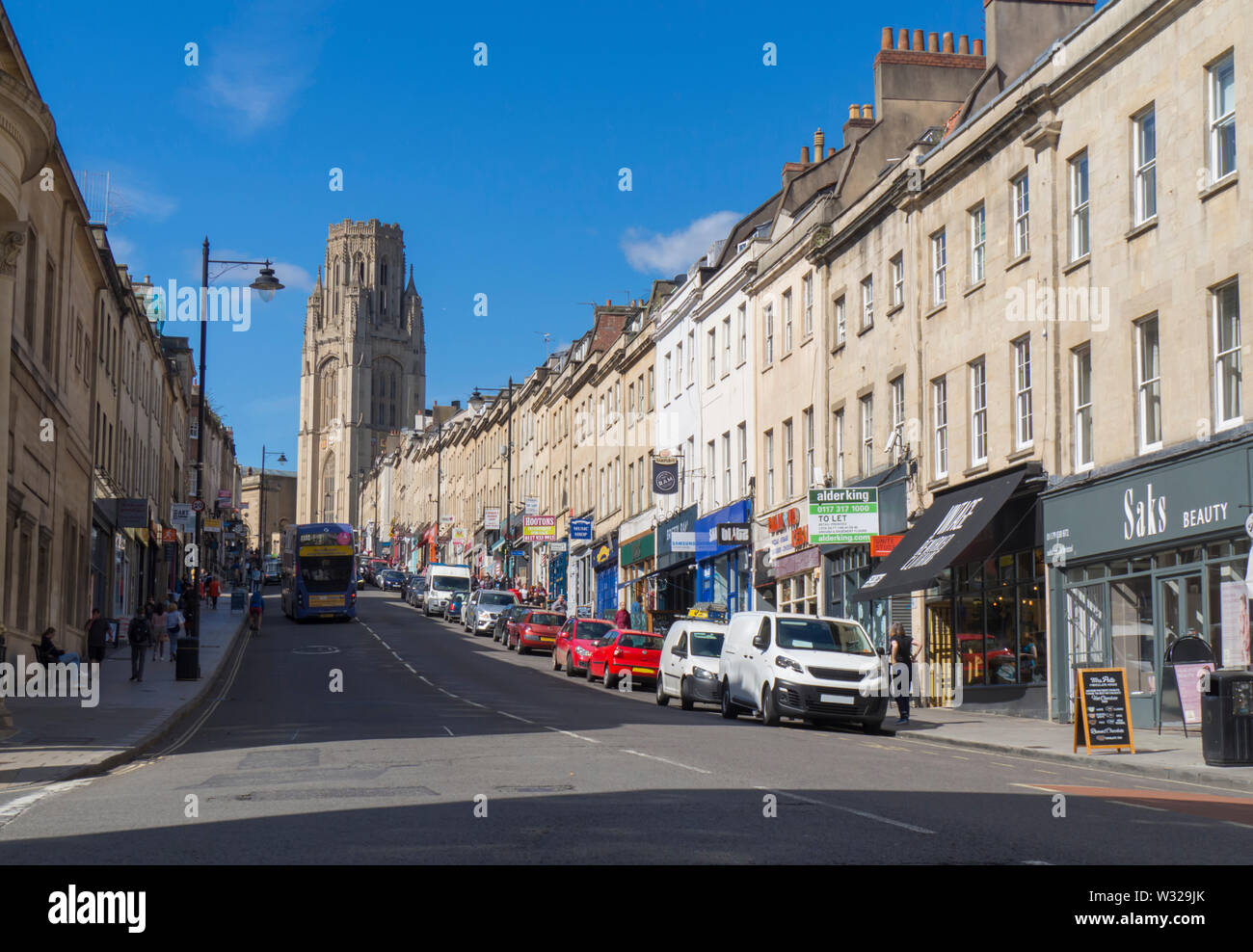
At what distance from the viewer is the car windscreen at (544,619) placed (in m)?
47.4

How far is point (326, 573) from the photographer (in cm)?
5900

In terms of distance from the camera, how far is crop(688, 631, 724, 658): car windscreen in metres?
28.5

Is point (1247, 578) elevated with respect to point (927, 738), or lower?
elevated

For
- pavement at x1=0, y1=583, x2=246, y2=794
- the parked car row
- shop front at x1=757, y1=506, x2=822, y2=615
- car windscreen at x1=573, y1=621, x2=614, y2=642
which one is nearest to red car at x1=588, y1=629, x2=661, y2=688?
car windscreen at x1=573, y1=621, x2=614, y2=642

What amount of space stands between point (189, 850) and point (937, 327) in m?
23.5

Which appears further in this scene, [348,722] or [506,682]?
[506,682]

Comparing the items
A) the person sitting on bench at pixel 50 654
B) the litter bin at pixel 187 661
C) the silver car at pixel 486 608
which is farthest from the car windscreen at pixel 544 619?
the person sitting on bench at pixel 50 654

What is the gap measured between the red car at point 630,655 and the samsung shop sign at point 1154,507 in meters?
12.9

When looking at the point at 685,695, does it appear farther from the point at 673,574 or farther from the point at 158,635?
the point at 673,574

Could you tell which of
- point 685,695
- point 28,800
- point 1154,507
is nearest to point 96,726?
point 28,800
